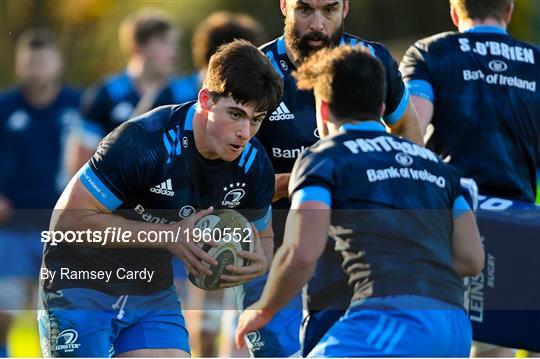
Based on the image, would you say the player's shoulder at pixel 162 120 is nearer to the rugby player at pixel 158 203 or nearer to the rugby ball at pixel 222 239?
the rugby player at pixel 158 203

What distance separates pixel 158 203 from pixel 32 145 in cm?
622

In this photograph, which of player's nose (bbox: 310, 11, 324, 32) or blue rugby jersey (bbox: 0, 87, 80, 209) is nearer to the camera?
player's nose (bbox: 310, 11, 324, 32)

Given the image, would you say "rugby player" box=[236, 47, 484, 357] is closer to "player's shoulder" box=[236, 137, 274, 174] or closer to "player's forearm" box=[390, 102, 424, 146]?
"player's shoulder" box=[236, 137, 274, 174]

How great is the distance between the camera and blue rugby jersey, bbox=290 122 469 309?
473 centimetres

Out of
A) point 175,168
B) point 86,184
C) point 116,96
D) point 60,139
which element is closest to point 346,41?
point 175,168

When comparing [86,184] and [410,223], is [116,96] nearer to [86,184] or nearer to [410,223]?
[86,184]

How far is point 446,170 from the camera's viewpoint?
494cm

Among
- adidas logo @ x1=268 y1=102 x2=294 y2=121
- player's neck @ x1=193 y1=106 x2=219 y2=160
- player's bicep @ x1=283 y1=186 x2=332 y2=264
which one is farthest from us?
adidas logo @ x1=268 y1=102 x2=294 y2=121

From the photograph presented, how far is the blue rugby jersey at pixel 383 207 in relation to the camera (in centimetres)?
473

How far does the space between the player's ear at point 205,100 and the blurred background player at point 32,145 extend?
6049 mm

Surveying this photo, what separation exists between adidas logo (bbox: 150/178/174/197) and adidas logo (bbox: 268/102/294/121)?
0.91 meters

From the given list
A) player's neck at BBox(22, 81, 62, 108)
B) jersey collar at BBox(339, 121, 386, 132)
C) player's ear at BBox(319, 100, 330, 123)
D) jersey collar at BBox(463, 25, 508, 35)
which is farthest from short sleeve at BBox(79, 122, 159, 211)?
player's neck at BBox(22, 81, 62, 108)

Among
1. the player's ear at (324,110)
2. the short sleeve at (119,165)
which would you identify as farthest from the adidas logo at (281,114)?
the player's ear at (324,110)

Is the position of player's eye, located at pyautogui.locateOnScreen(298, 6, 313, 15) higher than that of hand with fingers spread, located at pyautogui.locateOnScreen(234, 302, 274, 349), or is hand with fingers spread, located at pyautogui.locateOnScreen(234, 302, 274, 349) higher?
player's eye, located at pyautogui.locateOnScreen(298, 6, 313, 15)
